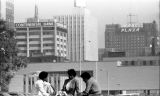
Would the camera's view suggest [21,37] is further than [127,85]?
Yes

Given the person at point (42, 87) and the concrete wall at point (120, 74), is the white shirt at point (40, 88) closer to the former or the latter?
the person at point (42, 87)

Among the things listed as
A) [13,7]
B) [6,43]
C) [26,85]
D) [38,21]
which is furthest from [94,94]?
[38,21]

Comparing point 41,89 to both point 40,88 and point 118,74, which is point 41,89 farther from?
point 118,74

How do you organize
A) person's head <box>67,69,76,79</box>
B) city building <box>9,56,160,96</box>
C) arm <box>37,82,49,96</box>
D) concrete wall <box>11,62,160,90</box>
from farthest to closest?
concrete wall <box>11,62,160,90</box>, city building <box>9,56,160,96</box>, person's head <box>67,69,76,79</box>, arm <box>37,82,49,96</box>

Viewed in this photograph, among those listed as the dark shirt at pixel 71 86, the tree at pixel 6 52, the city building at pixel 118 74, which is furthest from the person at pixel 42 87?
the city building at pixel 118 74

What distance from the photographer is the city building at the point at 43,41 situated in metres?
158

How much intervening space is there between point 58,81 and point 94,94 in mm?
83071

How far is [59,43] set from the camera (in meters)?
191

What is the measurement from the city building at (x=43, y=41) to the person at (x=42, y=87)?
436 feet

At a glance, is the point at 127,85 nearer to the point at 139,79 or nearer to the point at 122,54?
the point at 139,79

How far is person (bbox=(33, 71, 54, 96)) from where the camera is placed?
14820mm

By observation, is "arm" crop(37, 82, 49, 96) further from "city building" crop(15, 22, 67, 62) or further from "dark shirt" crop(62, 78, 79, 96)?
"city building" crop(15, 22, 67, 62)

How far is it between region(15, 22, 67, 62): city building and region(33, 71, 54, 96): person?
13283cm

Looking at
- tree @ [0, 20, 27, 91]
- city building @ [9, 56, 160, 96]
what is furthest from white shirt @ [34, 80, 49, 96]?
city building @ [9, 56, 160, 96]
